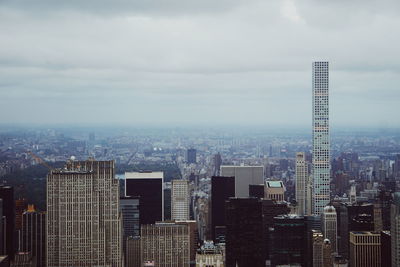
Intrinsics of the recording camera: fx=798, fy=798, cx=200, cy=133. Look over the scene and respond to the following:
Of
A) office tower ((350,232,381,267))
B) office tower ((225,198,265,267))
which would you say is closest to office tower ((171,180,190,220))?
office tower ((225,198,265,267))

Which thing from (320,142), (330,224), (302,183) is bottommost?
(330,224)

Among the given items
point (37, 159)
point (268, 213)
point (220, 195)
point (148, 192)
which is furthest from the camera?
point (220, 195)

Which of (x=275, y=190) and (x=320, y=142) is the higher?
(x=320, y=142)

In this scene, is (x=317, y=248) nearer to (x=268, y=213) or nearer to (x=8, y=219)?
(x=268, y=213)

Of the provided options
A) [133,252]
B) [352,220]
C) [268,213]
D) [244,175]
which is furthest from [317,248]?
[133,252]

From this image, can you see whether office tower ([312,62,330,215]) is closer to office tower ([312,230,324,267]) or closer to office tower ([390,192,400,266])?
office tower ([312,230,324,267])

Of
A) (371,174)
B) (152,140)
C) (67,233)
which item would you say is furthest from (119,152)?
(371,174)

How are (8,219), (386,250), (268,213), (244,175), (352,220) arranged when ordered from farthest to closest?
(244,175)
(268,213)
(352,220)
(8,219)
(386,250)

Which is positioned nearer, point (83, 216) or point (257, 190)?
point (83, 216)
